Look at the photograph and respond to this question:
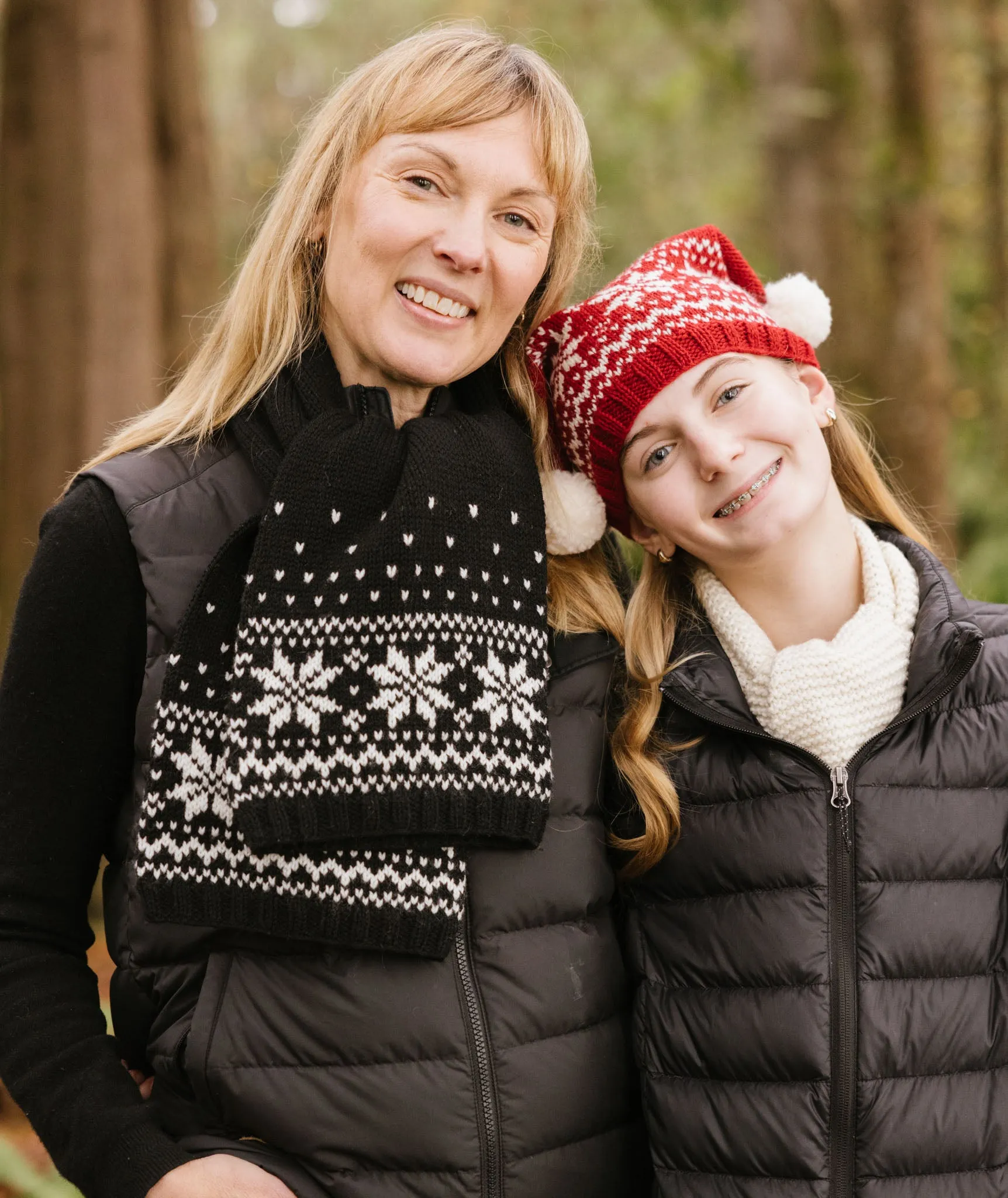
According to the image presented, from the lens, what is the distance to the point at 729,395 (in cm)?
251

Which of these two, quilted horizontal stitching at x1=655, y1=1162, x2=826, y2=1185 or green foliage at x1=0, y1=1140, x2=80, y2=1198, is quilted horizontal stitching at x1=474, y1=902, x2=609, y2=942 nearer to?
quilted horizontal stitching at x1=655, y1=1162, x2=826, y2=1185

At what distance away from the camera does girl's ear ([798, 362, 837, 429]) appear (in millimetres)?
2652

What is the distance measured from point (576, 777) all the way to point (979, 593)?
6135 millimetres

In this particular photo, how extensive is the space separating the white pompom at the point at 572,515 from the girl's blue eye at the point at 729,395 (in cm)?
33

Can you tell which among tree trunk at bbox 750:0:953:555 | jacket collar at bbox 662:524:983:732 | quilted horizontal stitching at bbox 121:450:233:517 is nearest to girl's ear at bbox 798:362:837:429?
jacket collar at bbox 662:524:983:732

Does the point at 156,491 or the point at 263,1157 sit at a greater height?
the point at 156,491

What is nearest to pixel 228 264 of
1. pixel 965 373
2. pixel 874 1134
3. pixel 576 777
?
pixel 965 373

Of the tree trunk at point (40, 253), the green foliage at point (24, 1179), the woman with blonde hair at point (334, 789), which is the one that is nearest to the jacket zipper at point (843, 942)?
the woman with blonde hair at point (334, 789)

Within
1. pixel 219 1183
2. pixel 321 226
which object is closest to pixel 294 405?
pixel 321 226

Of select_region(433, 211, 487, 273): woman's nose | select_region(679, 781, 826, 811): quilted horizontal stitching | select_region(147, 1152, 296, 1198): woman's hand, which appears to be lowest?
select_region(147, 1152, 296, 1198): woman's hand

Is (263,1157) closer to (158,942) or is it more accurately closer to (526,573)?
(158,942)

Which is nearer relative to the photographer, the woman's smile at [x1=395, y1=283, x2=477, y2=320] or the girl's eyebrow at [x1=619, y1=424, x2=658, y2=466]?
the woman's smile at [x1=395, y1=283, x2=477, y2=320]

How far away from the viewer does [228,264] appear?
31.1ft

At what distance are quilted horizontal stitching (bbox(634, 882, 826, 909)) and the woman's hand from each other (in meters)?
0.86
